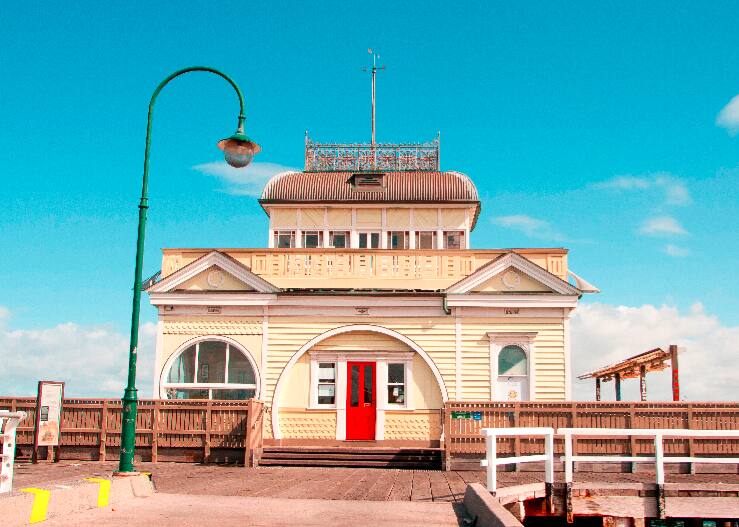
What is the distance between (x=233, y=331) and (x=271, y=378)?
1.72 meters

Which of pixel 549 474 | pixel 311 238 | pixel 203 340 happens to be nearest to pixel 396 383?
pixel 203 340

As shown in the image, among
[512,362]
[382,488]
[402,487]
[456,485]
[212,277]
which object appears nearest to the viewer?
[382,488]

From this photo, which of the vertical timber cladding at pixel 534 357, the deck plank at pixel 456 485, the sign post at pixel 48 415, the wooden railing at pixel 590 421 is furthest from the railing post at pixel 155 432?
the vertical timber cladding at pixel 534 357

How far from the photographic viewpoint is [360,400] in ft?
77.2

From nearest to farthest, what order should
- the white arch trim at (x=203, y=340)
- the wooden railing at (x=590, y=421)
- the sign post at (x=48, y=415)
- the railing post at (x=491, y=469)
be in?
the railing post at (x=491, y=469), the sign post at (x=48, y=415), the wooden railing at (x=590, y=421), the white arch trim at (x=203, y=340)

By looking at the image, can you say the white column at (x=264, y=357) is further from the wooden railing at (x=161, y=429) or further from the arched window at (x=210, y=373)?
the wooden railing at (x=161, y=429)

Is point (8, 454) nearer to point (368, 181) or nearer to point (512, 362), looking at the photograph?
point (512, 362)

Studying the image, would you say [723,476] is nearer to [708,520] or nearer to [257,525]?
[708,520]

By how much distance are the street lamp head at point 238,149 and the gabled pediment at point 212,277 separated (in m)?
9.97

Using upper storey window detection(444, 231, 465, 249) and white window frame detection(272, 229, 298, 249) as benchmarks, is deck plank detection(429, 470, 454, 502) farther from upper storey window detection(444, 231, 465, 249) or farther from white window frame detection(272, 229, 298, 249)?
white window frame detection(272, 229, 298, 249)

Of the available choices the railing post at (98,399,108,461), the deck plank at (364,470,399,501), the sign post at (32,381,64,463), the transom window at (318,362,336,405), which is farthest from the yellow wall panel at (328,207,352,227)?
the deck plank at (364,470,399,501)

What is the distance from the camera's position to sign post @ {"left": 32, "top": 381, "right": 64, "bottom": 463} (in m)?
19.7

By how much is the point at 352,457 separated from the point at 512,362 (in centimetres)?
529

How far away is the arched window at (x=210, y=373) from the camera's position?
23531 millimetres
